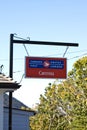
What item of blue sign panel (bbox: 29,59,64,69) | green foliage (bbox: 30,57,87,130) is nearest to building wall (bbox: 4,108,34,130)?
green foliage (bbox: 30,57,87,130)

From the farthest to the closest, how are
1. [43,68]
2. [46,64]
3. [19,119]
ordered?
[19,119] → [46,64] → [43,68]

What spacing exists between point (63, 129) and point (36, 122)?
20.8ft

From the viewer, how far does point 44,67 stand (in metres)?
26.3

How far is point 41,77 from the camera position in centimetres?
2586

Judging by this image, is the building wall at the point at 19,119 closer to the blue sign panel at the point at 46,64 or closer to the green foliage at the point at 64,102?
the green foliage at the point at 64,102

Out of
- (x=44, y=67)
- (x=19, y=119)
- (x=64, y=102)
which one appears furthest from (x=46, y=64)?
(x=64, y=102)

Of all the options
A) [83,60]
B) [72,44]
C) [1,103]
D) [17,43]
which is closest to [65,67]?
[72,44]

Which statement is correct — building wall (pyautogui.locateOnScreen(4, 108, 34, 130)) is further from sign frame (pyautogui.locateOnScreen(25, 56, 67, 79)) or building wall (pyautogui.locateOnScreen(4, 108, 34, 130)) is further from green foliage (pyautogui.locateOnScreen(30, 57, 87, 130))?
sign frame (pyautogui.locateOnScreen(25, 56, 67, 79))

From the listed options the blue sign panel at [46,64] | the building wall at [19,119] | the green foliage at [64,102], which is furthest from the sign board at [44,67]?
the green foliage at [64,102]

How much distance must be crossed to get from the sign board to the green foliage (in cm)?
1662

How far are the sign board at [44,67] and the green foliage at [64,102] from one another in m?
16.6

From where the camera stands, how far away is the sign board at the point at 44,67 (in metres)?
26.1

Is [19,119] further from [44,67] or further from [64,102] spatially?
[64,102]

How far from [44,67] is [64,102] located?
32.5 m
